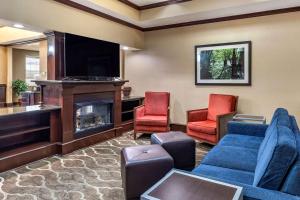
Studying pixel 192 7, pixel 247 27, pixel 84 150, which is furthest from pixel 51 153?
pixel 247 27

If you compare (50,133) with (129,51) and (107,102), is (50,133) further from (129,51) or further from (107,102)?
(129,51)

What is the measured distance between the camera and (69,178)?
2877mm

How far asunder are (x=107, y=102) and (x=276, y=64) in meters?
3.38

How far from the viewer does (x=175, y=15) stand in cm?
471

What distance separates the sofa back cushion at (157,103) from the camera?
17.0ft

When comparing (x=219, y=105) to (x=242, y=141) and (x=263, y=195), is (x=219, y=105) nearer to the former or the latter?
(x=242, y=141)

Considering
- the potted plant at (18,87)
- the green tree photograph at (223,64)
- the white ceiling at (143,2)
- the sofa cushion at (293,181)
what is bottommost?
the sofa cushion at (293,181)

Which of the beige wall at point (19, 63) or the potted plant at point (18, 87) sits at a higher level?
the beige wall at point (19, 63)

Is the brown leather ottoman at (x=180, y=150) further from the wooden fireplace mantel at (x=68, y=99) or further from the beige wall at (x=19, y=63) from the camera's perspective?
the beige wall at (x=19, y=63)

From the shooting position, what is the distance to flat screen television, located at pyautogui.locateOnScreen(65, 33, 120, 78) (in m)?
3.97

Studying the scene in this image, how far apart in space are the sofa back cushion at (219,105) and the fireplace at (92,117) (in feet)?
6.82

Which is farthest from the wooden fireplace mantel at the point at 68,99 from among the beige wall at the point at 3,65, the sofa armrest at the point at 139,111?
the beige wall at the point at 3,65

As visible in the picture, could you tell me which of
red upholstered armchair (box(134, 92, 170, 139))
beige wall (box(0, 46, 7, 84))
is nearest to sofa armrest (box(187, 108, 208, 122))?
red upholstered armchair (box(134, 92, 170, 139))

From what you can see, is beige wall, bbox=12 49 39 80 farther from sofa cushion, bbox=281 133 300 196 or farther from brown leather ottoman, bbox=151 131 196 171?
sofa cushion, bbox=281 133 300 196
